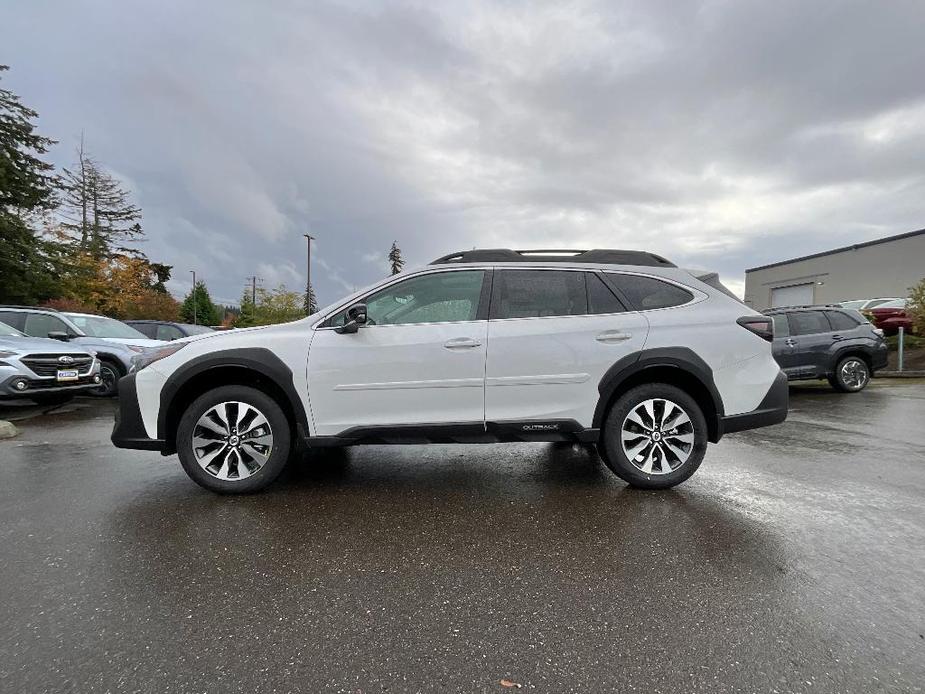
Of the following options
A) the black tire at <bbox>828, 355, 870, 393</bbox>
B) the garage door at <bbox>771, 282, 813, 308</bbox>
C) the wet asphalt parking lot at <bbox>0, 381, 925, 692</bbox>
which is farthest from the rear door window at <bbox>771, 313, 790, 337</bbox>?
the garage door at <bbox>771, 282, 813, 308</bbox>

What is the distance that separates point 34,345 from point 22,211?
28767 mm

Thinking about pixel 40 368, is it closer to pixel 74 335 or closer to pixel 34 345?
pixel 34 345

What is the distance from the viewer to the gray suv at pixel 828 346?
9.05 metres

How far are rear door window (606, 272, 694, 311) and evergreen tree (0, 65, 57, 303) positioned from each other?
3225 cm

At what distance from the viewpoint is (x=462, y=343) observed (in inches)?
142

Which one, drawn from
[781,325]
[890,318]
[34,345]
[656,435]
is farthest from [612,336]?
[890,318]

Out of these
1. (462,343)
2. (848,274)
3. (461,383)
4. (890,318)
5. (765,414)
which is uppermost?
(848,274)

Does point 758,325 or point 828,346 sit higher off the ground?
point 758,325

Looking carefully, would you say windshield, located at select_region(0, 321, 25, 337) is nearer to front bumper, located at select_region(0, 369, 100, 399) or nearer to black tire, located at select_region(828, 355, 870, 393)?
front bumper, located at select_region(0, 369, 100, 399)

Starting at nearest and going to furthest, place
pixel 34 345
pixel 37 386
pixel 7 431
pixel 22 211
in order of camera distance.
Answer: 1. pixel 7 431
2. pixel 37 386
3. pixel 34 345
4. pixel 22 211

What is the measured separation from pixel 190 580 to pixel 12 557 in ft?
3.73

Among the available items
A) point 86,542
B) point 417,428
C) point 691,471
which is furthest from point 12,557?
point 691,471

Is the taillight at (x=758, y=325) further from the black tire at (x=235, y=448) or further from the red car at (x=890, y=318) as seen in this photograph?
the red car at (x=890, y=318)

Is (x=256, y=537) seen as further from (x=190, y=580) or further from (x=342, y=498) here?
(x=342, y=498)
